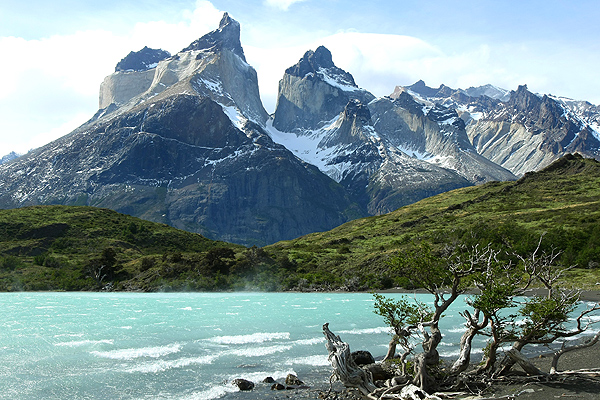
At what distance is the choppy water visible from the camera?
843 inches

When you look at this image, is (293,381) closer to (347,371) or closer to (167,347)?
(347,371)

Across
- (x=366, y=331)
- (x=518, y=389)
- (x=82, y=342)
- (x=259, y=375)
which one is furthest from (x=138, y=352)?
(x=518, y=389)

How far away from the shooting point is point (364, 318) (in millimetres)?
44406

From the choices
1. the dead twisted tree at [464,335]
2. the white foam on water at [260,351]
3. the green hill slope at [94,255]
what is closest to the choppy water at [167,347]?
the white foam on water at [260,351]

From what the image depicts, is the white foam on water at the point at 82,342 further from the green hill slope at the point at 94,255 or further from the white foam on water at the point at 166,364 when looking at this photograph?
the green hill slope at the point at 94,255

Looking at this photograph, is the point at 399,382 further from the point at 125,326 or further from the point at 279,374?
the point at 125,326

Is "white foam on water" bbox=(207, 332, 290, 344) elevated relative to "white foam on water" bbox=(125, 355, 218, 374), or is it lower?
lower

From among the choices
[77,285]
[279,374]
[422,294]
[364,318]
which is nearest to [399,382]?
[279,374]

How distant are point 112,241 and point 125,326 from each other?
76.4m

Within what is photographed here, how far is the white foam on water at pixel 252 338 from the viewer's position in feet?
108

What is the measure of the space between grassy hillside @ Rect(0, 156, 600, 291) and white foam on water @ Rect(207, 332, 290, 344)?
140 ft

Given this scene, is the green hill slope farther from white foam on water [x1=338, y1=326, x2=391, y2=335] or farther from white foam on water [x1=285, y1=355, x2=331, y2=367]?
white foam on water [x1=285, y1=355, x2=331, y2=367]

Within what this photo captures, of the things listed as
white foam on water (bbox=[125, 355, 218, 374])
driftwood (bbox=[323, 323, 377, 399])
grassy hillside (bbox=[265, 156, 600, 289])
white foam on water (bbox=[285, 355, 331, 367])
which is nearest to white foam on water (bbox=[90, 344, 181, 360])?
white foam on water (bbox=[125, 355, 218, 374])

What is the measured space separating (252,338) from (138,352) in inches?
339
